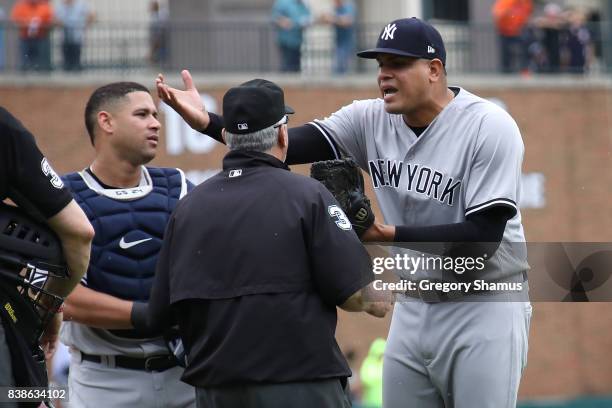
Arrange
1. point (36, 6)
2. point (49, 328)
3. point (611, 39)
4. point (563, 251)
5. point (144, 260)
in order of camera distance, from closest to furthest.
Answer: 1. point (49, 328)
2. point (144, 260)
3. point (563, 251)
4. point (36, 6)
5. point (611, 39)

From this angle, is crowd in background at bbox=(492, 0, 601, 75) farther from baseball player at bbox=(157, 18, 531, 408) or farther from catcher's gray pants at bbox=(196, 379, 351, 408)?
catcher's gray pants at bbox=(196, 379, 351, 408)

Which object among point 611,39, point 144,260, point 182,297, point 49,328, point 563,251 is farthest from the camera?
point 611,39

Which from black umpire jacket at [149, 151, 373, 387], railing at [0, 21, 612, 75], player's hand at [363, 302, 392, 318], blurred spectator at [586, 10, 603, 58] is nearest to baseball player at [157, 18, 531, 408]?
player's hand at [363, 302, 392, 318]

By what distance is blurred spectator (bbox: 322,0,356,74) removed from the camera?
21.0m

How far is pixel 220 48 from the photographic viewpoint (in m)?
21.7

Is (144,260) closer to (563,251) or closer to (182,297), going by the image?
(182,297)

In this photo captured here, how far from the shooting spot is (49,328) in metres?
5.36

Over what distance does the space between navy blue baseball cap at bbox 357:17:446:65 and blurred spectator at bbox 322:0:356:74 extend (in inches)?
608

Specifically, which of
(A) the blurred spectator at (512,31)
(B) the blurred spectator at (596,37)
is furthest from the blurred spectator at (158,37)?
(B) the blurred spectator at (596,37)

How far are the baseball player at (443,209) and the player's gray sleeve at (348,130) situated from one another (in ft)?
0.56

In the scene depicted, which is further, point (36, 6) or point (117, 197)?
point (36, 6)

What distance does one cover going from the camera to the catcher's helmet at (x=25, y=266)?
484cm

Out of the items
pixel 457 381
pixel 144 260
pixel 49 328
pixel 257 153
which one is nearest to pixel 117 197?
pixel 144 260

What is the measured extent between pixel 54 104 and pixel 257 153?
1602 cm
